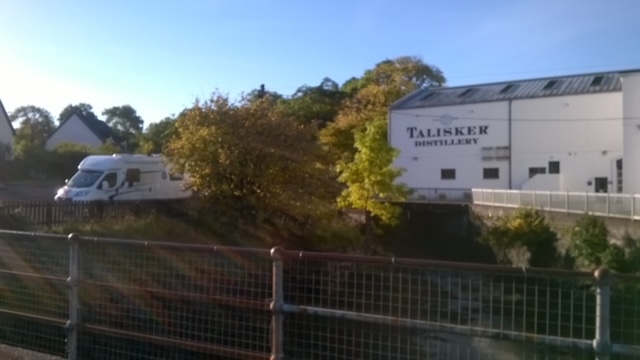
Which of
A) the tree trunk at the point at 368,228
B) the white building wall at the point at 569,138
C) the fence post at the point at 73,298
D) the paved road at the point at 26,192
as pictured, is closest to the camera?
the fence post at the point at 73,298

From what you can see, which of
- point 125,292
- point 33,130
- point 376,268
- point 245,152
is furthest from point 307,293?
point 33,130

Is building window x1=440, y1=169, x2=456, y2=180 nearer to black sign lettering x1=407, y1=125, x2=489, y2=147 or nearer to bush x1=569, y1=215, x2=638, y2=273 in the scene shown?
black sign lettering x1=407, y1=125, x2=489, y2=147

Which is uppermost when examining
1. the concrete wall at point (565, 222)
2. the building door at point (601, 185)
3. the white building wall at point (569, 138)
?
the white building wall at point (569, 138)

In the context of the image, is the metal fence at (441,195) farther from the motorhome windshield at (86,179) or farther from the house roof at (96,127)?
the house roof at (96,127)

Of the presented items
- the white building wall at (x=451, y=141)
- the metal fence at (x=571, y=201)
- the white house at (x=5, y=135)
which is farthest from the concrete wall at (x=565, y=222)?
the white house at (x=5, y=135)

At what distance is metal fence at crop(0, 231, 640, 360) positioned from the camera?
14.0 ft

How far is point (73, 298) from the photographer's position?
19.9ft

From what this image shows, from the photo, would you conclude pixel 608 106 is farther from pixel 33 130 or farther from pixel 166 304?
pixel 33 130

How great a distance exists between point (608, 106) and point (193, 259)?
42496 millimetres

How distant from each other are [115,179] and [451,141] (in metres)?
27.2

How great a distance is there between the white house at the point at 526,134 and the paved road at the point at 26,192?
2476cm

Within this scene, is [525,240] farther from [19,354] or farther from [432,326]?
[432,326]

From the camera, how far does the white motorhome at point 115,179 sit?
1198 inches

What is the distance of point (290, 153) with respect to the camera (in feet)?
86.1
